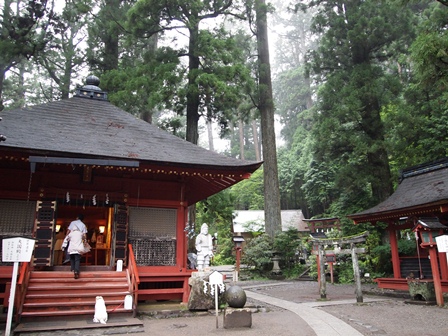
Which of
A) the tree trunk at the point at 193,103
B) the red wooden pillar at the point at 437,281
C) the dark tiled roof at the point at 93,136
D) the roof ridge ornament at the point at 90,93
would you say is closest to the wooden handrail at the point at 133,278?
the dark tiled roof at the point at 93,136

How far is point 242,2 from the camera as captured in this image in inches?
703

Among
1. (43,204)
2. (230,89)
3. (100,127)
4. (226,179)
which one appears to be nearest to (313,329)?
(226,179)

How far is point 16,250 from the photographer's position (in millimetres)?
6332

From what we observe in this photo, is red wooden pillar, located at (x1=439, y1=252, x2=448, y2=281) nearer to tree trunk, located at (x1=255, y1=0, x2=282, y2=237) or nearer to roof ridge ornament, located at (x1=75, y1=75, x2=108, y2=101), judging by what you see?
tree trunk, located at (x1=255, y1=0, x2=282, y2=237)

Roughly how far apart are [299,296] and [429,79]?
299 inches

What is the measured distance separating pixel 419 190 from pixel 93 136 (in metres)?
10.7

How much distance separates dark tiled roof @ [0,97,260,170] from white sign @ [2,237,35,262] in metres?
2.24

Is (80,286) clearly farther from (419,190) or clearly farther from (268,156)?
(268,156)

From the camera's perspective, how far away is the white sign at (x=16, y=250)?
6285 mm

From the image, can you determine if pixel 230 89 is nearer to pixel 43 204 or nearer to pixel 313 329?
pixel 43 204

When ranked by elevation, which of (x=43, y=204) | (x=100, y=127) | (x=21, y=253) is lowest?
(x=21, y=253)

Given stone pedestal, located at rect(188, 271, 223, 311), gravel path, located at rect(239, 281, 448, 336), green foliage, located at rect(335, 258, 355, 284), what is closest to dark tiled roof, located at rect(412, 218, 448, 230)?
gravel path, located at rect(239, 281, 448, 336)

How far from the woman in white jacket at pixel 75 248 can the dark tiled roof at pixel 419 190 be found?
955cm

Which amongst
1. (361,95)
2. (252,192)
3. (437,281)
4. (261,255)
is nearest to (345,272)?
(261,255)
